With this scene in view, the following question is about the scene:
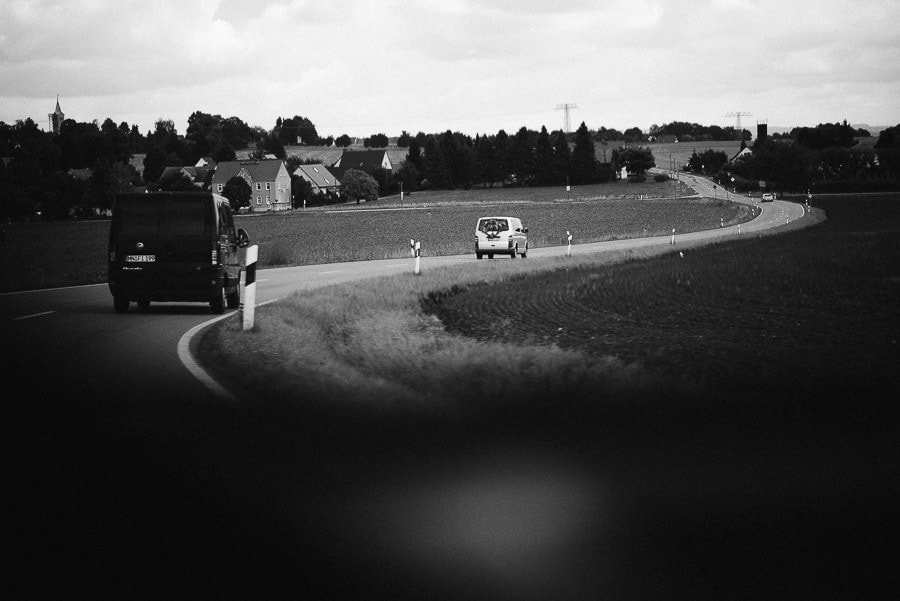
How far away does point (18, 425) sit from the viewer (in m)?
7.88

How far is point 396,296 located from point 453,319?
3.52 m

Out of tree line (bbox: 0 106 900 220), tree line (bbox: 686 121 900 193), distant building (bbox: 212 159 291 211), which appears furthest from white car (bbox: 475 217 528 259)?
distant building (bbox: 212 159 291 211)

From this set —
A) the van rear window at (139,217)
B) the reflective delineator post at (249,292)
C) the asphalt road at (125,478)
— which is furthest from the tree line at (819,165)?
the asphalt road at (125,478)

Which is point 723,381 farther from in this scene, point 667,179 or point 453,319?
point 667,179

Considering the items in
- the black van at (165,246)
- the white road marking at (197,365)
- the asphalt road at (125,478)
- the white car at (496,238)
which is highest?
the black van at (165,246)

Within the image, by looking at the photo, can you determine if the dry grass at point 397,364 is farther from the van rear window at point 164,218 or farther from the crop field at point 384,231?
the crop field at point 384,231

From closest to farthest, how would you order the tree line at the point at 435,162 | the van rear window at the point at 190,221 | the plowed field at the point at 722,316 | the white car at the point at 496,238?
the plowed field at the point at 722,316, the van rear window at the point at 190,221, the white car at the point at 496,238, the tree line at the point at 435,162

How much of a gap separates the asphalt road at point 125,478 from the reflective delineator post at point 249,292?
1624 millimetres

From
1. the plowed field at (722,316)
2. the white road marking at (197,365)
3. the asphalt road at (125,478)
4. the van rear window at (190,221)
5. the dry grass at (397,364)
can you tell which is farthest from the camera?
the van rear window at (190,221)

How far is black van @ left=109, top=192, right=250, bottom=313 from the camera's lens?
55.6 ft

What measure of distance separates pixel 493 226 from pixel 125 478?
3153 centimetres

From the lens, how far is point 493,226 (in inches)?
1467

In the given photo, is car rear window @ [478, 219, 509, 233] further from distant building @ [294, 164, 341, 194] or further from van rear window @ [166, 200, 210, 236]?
distant building @ [294, 164, 341, 194]

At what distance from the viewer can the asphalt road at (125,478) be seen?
4.57 metres
